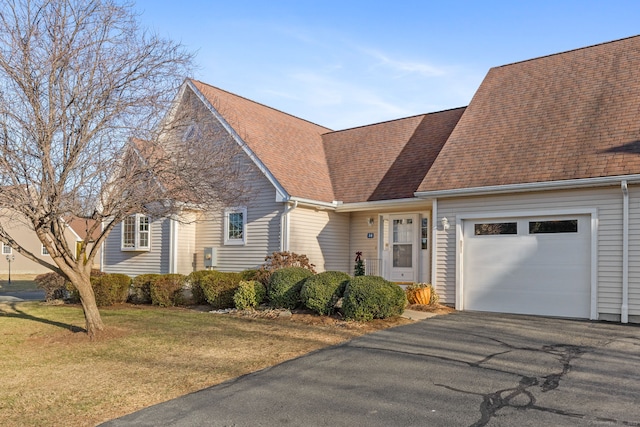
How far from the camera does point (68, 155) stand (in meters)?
8.32

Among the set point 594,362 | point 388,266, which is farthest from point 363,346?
point 388,266

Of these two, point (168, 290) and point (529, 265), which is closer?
point (529, 265)

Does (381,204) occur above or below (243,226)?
above

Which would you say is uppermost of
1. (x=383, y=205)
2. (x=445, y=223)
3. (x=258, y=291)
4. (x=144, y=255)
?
(x=383, y=205)

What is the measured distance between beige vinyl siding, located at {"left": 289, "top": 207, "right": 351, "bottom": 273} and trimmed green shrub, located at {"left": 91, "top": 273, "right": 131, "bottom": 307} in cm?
491

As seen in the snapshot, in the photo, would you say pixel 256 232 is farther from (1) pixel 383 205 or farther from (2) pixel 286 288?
(2) pixel 286 288

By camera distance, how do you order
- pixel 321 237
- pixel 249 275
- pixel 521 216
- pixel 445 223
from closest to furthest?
pixel 521 216, pixel 445 223, pixel 249 275, pixel 321 237

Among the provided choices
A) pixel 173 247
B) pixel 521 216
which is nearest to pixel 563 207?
pixel 521 216

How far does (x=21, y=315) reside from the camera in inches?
515

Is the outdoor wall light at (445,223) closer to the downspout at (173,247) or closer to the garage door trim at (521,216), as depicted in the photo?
the garage door trim at (521,216)

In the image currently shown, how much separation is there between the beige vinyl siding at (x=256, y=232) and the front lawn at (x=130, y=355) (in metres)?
3.38

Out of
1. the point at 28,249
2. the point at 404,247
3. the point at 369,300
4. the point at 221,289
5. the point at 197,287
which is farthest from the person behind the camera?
the point at 28,249

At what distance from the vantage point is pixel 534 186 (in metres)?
11.5

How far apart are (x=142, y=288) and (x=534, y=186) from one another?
1074 cm
